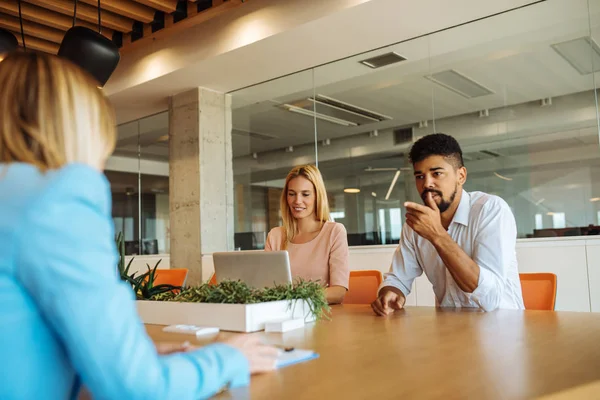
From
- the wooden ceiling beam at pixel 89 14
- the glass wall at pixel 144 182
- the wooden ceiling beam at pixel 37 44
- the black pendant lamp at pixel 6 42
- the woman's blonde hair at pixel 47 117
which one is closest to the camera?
the woman's blonde hair at pixel 47 117

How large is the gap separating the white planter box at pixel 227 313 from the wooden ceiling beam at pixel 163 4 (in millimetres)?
3688

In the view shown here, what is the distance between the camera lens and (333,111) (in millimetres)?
5914

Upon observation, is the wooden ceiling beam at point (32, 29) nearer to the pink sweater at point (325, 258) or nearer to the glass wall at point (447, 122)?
the glass wall at point (447, 122)

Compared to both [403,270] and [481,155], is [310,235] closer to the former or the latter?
[403,270]

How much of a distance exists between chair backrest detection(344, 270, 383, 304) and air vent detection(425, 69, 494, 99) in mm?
2513

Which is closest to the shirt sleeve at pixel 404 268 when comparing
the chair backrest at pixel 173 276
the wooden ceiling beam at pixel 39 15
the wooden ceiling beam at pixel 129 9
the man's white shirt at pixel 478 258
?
the man's white shirt at pixel 478 258

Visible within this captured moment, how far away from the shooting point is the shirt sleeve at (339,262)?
290 centimetres

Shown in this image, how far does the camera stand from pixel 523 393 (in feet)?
3.05

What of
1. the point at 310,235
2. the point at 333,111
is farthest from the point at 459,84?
the point at 310,235

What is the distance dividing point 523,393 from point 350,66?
4.87m

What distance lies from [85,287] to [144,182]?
763 centimetres

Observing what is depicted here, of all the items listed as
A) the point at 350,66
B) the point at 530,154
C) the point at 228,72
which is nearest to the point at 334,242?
the point at 530,154

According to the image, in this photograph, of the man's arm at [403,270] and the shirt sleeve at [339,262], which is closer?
the man's arm at [403,270]

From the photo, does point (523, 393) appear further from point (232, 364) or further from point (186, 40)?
point (186, 40)
